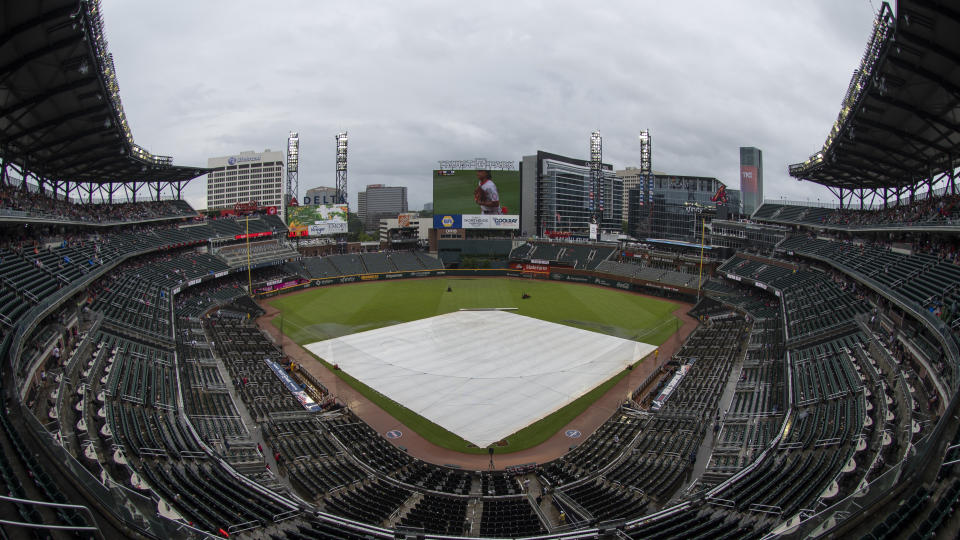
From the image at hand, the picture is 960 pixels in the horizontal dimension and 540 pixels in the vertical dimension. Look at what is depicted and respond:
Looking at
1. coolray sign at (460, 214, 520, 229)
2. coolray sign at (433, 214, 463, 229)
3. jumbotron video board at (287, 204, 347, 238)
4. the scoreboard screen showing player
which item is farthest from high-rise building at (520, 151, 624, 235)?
jumbotron video board at (287, 204, 347, 238)

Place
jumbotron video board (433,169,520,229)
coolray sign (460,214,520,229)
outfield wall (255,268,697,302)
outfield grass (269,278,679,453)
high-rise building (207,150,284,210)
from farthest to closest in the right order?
1. high-rise building (207,150,284,210)
2. coolray sign (460,214,520,229)
3. jumbotron video board (433,169,520,229)
4. outfield wall (255,268,697,302)
5. outfield grass (269,278,679,453)

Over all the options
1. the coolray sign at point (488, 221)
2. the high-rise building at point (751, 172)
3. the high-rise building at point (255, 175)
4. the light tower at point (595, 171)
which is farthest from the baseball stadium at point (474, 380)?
the high-rise building at point (751, 172)

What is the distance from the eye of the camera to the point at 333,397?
2808 centimetres

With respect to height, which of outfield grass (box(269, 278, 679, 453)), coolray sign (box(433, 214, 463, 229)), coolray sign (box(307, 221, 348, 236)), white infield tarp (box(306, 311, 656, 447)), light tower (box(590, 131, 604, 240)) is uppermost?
light tower (box(590, 131, 604, 240))

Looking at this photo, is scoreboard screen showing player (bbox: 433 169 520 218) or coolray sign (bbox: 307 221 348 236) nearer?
coolray sign (bbox: 307 221 348 236)

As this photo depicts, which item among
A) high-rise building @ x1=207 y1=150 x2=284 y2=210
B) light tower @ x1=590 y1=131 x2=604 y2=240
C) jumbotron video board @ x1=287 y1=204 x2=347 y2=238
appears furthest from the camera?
high-rise building @ x1=207 y1=150 x2=284 y2=210

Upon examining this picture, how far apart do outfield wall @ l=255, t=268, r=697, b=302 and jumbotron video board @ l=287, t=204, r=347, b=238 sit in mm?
12518

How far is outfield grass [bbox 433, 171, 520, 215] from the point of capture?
8012cm

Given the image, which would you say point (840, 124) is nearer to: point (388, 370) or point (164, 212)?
point (388, 370)

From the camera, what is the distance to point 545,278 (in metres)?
75.4

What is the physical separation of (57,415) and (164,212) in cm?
5415

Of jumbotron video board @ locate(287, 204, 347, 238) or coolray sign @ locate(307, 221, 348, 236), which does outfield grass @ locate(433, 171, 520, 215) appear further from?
jumbotron video board @ locate(287, 204, 347, 238)

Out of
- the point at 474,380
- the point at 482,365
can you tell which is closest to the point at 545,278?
the point at 482,365

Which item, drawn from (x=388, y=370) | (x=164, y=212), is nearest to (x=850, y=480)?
(x=388, y=370)
